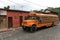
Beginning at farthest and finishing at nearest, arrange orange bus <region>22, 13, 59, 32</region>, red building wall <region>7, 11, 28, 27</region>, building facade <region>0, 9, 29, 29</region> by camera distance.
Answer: red building wall <region>7, 11, 28, 27</region> < building facade <region>0, 9, 29, 29</region> < orange bus <region>22, 13, 59, 32</region>

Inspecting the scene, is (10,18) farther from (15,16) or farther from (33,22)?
(33,22)

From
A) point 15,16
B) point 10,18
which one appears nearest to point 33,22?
point 10,18

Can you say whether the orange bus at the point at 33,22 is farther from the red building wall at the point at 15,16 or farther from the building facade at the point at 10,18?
the red building wall at the point at 15,16

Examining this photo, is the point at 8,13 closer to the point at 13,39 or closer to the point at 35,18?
the point at 35,18

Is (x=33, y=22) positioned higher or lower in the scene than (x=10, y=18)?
lower

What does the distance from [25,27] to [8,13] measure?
7711 millimetres

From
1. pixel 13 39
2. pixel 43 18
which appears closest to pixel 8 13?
pixel 43 18

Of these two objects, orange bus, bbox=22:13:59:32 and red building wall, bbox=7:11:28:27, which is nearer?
orange bus, bbox=22:13:59:32

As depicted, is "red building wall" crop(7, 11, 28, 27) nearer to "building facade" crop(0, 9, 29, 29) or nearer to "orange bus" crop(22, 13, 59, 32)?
"building facade" crop(0, 9, 29, 29)

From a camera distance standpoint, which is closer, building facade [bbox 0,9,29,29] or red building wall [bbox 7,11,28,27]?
building facade [bbox 0,9,29,29]

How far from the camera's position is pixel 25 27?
919 inches

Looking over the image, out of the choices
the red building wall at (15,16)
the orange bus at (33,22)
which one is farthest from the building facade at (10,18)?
the orange bus at (33,22)

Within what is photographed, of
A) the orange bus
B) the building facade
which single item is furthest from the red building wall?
the orange bus

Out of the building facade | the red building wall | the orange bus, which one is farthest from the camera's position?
the red building wall
